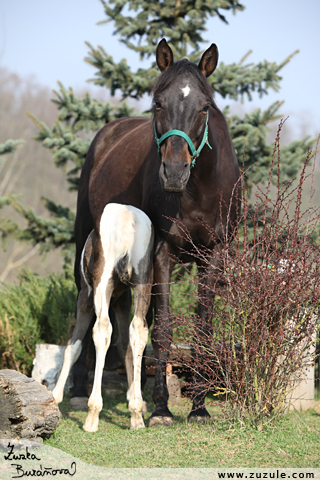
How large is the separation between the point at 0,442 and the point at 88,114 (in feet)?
22.4

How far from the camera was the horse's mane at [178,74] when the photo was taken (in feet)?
13.7

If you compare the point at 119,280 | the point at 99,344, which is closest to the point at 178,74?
the point at 119,280

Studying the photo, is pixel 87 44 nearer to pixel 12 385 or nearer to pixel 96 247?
pixel 96 247

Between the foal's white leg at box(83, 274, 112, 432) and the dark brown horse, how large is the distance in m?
0.51

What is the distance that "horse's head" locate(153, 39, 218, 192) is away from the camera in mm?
3773

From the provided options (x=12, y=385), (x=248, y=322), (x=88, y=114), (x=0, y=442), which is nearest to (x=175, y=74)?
(x=248, y=322)

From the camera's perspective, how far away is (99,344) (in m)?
3.95

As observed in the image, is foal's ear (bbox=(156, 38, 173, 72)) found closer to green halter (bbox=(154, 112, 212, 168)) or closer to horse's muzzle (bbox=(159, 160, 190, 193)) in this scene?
green halter (bbox=(154, 112, 212, 168))

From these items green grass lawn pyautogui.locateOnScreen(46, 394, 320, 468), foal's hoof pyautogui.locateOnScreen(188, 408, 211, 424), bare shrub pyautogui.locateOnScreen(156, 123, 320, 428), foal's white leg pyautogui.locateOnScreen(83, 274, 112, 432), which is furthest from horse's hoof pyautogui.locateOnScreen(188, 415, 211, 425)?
foal's white leg pyautogui.locateOnScreen(83, 274, 112, 432)

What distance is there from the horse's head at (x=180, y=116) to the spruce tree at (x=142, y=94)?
4.25 m

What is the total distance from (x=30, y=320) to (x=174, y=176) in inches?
158

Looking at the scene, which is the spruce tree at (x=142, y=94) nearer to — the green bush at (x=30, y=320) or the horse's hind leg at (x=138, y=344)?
the green bush at (x=30, y=320)

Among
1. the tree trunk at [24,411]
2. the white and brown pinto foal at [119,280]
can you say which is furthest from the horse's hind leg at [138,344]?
the tree trunk at [24,411]

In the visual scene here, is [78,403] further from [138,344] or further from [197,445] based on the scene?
[197,445]
